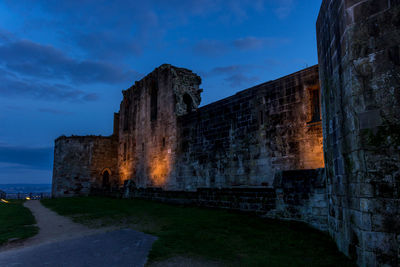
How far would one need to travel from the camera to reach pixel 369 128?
3.78m

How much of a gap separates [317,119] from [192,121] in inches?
300

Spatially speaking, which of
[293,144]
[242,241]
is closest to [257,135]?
[293,144]

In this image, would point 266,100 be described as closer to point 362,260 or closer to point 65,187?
point 362,260

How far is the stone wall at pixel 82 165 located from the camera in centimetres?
2316

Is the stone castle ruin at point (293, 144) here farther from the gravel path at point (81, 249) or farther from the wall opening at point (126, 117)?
the gravel path at point (81, 249)

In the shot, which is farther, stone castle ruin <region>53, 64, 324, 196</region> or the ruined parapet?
the ruined parapet

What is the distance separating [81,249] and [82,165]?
2060cm

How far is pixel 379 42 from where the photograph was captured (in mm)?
3861

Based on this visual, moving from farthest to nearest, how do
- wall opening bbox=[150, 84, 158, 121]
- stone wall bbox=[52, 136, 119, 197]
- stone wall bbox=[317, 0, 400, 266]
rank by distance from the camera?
stone wall bbox=[52, 136, 119, 197] < wall opening bbox=[150, 84, 158, 121] < stone wall bbox=[317, 0, 400, 266]

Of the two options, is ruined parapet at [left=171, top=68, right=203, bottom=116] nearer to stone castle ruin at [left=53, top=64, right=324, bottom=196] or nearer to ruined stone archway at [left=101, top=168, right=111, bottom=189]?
stone castle ruin at [left=53, top=64, right=324, bottom=196]

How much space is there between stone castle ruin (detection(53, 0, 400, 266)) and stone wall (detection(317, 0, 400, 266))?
0.5 inches

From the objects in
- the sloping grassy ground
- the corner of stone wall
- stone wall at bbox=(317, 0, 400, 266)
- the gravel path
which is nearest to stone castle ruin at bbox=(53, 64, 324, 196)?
the corner of stone wall

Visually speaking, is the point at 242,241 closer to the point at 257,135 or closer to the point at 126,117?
the point at 257,135

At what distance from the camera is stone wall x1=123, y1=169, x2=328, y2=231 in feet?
19.9
